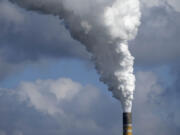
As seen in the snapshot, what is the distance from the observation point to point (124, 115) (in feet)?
356

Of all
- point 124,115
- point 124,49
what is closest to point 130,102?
point 124,115

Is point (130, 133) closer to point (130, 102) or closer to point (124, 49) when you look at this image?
point (130, 102)

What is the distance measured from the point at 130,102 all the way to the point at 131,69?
271 inches

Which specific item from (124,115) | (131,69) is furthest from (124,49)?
(124,115)

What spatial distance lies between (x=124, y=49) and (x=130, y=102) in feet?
37.5

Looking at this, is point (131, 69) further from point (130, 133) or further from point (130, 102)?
point (130, 133)

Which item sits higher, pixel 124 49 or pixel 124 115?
pixel 124 49

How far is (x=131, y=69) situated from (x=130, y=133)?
1379 cm

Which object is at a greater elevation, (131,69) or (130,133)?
(131,69)

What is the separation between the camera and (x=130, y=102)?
4227 inches

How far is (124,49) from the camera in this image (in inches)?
4102

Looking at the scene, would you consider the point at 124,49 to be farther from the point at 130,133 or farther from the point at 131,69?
the point at 130,133

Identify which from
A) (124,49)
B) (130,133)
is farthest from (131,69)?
(130,133)

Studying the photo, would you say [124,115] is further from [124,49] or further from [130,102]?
[124,49]
